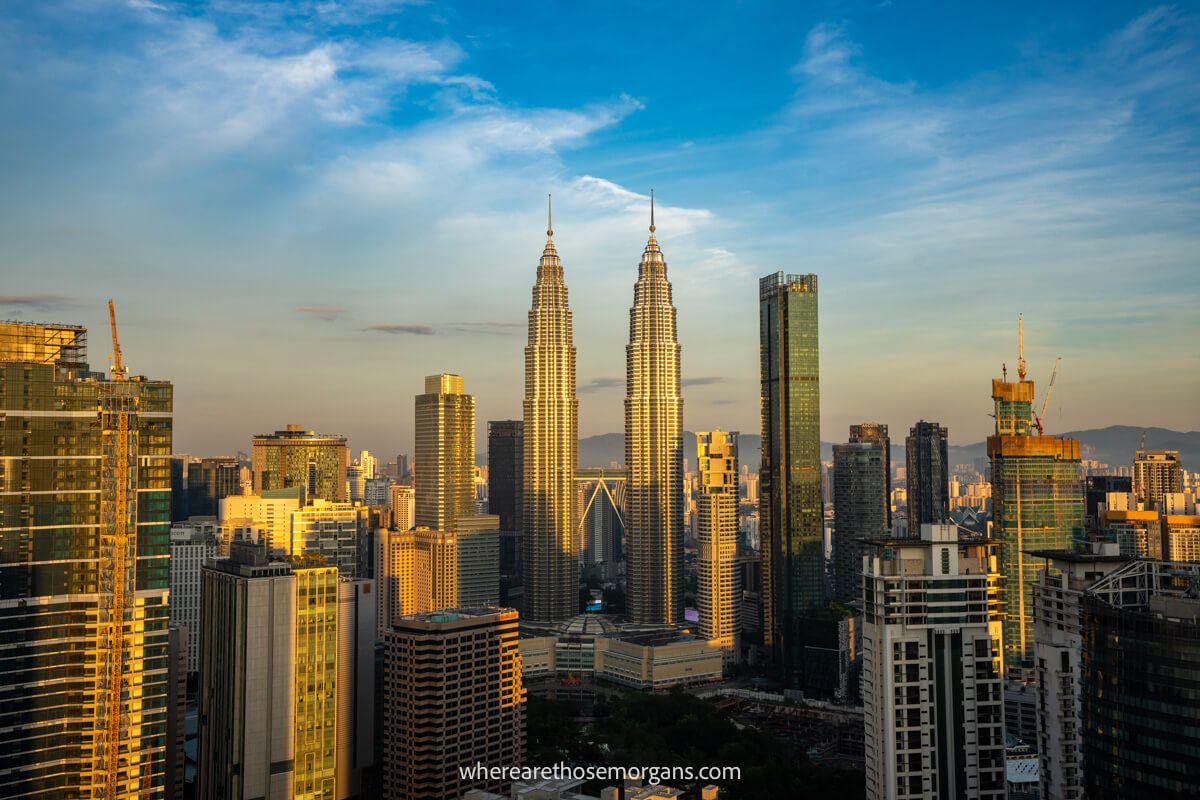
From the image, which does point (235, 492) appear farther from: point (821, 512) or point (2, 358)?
point (2, 358)


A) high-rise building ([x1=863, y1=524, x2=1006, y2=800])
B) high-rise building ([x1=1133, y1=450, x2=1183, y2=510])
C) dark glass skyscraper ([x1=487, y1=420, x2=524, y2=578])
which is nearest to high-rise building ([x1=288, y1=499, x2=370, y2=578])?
high-rise building ([x1=863, y1=524, x2=1006, y2=800])

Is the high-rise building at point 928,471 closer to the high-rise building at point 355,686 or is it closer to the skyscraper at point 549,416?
the skyscraper at point 549,416

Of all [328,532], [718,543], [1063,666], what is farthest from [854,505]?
[1063,666]

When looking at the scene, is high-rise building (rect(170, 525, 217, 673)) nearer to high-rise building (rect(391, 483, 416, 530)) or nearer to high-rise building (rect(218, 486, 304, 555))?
high-rise building (rect(218, 486, 304, 555))

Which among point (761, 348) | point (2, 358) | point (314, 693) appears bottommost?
→ point (314, 693)

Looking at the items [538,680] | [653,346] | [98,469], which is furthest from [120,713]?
[653,346]

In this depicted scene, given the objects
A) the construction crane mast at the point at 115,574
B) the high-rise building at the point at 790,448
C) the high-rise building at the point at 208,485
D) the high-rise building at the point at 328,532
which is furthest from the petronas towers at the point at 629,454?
the construction crane mast at the point at 115,574

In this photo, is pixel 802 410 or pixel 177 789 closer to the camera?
pixel 177 789

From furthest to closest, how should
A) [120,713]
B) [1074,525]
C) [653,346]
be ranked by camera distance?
[653,346] < [1074,525] < [120,713]
